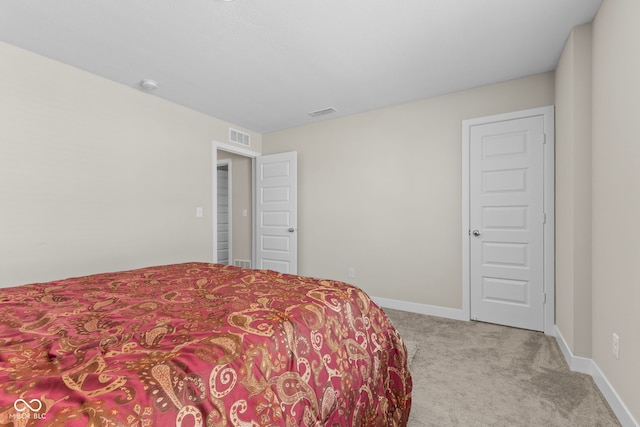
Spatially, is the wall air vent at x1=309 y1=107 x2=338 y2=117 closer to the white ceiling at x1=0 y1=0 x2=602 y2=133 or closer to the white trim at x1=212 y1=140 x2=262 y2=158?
the white ceiling at x1=0 y1=0 x2=602 y2=133

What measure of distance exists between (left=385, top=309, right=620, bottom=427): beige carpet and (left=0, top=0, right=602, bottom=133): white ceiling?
8.33 feet

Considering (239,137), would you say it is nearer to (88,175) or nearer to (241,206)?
(241,206)

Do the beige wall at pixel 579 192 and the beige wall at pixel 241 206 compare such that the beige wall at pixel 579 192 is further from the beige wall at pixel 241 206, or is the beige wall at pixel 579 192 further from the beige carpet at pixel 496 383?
the beige wall at pixel 241 206

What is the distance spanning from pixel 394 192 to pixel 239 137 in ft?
8.02

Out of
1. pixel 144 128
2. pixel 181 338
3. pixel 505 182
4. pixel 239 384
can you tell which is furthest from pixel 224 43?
pixel 505 182

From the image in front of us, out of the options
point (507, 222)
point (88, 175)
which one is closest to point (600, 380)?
point (507, 222)

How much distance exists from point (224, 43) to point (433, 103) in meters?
2.37

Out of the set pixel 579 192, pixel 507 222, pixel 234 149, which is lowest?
pixel 507 222

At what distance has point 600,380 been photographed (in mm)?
1908

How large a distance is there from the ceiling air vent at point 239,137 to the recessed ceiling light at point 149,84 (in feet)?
4.33

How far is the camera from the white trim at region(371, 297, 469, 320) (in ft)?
10.8

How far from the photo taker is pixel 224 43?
236 cm

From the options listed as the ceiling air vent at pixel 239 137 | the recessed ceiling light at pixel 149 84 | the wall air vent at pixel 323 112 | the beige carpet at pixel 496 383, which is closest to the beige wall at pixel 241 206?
the ceiling air vent at pixel 239 137

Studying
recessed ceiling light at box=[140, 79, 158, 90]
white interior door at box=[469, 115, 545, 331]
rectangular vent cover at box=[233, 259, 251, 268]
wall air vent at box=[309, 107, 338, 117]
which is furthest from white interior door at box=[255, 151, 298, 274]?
white interior door at box=[469, 115, 545, 331]
